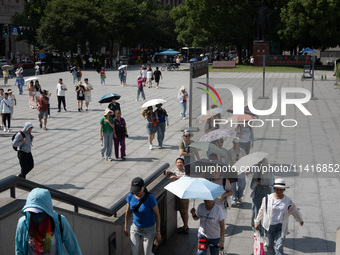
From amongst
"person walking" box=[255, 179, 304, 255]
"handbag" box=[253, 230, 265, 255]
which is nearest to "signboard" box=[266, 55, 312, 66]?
"person walking" box=[255, 179, 304, 255]

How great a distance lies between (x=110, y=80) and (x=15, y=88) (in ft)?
28.9

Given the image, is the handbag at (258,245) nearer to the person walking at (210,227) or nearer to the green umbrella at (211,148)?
the person walking at (210,227)

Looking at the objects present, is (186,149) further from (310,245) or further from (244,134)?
(310,245)

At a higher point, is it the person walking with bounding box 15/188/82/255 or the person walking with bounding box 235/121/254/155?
the person walking with bounding box 15/188/82/255

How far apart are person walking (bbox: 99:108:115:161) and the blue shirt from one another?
752 cm

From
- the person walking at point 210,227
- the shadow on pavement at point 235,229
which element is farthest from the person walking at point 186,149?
the person walking at point 210,227

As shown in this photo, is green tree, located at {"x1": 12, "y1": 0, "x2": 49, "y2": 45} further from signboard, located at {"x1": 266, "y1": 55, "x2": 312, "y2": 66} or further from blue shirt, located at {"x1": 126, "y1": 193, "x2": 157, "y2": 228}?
blue shirt, located at {"x1": 126, "y1": 193, "x2": 157, "y2": 228}

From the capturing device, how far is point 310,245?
27.9ft

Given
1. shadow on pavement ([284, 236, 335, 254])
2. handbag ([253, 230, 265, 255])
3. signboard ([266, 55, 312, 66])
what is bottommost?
shadow on pavement ([284, 236, 335, 254])

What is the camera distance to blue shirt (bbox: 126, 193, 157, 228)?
22.5 ft

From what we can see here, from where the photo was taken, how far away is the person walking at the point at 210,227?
22.9 feet

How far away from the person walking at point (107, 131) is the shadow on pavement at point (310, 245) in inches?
277

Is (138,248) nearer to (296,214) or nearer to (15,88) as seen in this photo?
(296,214)

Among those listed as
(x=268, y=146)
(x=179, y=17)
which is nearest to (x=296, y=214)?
(x=268, y=146)
